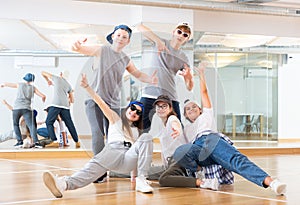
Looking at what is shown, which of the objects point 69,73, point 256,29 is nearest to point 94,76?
point 69,73

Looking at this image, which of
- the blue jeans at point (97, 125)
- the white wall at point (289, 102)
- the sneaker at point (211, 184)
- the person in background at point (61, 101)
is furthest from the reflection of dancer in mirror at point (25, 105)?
the white wall at point (289, 102)

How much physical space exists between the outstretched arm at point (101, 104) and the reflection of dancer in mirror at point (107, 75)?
0.03 metres

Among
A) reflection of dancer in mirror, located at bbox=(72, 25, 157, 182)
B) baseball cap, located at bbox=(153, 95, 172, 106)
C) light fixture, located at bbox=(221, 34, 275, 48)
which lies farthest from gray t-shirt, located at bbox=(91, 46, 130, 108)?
light fixture, located at bbox=(221, 34, 275, 48)

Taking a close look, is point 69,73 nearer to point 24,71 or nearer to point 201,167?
point 24,71

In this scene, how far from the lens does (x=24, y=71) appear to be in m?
8.12

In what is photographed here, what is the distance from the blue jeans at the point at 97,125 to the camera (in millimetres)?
4055

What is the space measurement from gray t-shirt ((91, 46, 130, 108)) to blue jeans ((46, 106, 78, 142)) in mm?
4429

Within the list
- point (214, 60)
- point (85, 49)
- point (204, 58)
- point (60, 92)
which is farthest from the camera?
point (214, 60)

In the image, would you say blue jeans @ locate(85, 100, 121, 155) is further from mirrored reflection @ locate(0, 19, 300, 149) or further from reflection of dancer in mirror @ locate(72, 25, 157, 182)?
mirrored reflection @ locate(0, 19, 300, 149)

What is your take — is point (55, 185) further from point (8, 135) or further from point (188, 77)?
point (8, 135)

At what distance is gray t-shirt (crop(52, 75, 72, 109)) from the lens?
8406 mm

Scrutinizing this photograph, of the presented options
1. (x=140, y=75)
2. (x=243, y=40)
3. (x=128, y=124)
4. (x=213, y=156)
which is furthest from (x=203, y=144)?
(x=243, y=40)

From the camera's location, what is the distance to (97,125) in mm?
4117

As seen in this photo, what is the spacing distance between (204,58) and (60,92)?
7.91 ft
